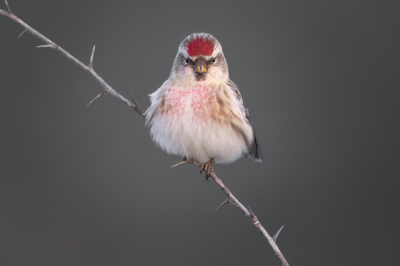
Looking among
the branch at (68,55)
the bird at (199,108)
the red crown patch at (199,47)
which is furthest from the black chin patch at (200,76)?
the branch at (68,55)

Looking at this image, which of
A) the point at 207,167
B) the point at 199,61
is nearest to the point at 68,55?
the point at 199,61

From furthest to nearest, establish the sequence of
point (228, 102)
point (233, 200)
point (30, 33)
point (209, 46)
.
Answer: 1. point (228, 102)
2. point (209, 46)
3. point (233, 200)
4. point (30, 33)

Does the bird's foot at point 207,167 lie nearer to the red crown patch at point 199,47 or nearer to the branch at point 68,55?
the branch at point 68,55

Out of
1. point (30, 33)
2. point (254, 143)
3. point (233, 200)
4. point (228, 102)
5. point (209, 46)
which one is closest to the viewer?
point (30, 33)

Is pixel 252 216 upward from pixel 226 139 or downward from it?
downward

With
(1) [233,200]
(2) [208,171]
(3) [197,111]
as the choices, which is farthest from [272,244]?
(3) [197,111]

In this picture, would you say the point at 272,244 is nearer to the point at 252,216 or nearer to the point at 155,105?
the point at 252,216

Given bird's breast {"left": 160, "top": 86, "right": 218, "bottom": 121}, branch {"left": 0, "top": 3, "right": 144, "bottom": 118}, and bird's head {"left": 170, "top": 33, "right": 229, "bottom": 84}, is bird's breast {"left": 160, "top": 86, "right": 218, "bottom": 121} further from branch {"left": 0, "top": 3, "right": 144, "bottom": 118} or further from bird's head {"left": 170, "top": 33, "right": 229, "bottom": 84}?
branch {"left": 0, "top": 3, "right": 144, "bottom": 118}
